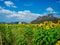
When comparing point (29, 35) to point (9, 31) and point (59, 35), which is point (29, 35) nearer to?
point (59, 35)

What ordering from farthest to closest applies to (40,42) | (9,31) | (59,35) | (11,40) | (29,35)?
(9,31) → (11,40) → (29,35) → (40,42) → (59,35)

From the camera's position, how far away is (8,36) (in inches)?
642

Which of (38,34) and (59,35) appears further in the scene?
(38,34)

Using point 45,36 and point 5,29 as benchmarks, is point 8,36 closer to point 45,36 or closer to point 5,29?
point 5,29

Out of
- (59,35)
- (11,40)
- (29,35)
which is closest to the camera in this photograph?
(59,35)

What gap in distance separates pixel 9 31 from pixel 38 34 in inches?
288

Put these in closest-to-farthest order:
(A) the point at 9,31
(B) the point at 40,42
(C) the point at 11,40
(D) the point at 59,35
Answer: (D) the point at 59,35, (B) the point at 40,42, (C) the point at 11,40, (A) the point at 9,31

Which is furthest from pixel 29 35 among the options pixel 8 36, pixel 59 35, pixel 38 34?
pixel 8 36

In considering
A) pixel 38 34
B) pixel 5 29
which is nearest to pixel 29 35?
pixel 38 34

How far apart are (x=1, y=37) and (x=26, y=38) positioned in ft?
12.7

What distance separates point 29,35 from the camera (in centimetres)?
1185

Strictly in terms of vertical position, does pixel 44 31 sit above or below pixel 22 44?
above

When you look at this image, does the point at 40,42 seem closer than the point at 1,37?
Yes

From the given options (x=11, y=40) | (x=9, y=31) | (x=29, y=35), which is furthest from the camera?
(x=9, y=31)
